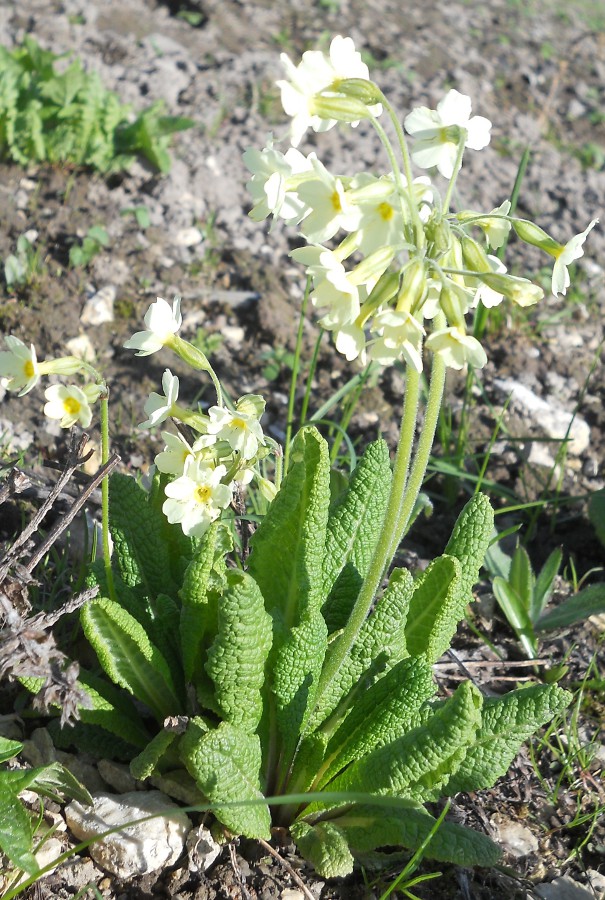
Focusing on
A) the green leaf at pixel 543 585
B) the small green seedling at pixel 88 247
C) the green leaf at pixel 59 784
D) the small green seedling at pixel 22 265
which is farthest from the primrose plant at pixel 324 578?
the small green seedling at pixel 88 247

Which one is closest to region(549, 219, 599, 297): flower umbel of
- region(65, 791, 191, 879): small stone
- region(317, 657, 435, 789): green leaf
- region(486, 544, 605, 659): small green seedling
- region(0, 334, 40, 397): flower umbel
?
region(317, 657, 435, 789): green leaf

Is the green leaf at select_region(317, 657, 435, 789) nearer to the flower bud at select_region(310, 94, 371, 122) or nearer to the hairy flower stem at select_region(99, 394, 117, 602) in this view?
the hairy flower stem at select_region(99, 394, 117, 602)

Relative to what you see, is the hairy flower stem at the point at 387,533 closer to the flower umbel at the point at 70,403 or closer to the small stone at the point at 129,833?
the small stone at the point at 129,833

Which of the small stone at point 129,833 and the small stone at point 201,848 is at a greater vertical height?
the small stone at point 129,833

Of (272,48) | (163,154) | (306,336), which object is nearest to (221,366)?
(306,336)

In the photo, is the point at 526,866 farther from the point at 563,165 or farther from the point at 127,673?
the point at 563,165
